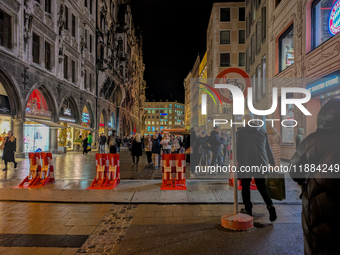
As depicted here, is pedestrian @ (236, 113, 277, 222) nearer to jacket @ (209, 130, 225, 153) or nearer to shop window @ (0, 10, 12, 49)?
jacket @ (209, 130, 225, 153)

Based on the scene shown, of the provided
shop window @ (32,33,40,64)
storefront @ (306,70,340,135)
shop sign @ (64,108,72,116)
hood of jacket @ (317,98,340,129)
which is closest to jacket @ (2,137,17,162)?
shop window @ (32,33,40,64)

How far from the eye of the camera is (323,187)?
215 cm

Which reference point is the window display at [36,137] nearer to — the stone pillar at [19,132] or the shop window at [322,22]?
the stone pillar at [19,132]

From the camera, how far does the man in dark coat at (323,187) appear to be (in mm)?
2080

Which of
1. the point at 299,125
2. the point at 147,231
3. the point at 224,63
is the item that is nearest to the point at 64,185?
the point at 147,231

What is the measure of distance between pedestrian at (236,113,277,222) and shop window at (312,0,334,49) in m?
8.69

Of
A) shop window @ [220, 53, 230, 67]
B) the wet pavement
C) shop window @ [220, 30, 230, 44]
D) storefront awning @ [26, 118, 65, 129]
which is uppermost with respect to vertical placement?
shop window @ [220, 30, 230, 44]

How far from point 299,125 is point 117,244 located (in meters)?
12.8

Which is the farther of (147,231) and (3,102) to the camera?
(3,102)

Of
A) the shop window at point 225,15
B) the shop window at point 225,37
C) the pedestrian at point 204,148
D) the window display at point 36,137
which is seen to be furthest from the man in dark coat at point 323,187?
the shop window at point 225,15

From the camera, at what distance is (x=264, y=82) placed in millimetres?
20078

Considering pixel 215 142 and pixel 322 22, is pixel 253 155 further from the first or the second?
pixel 322 22

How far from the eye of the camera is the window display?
18.1 meters

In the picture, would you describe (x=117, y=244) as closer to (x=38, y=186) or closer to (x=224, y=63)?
(x=38, y=186)
